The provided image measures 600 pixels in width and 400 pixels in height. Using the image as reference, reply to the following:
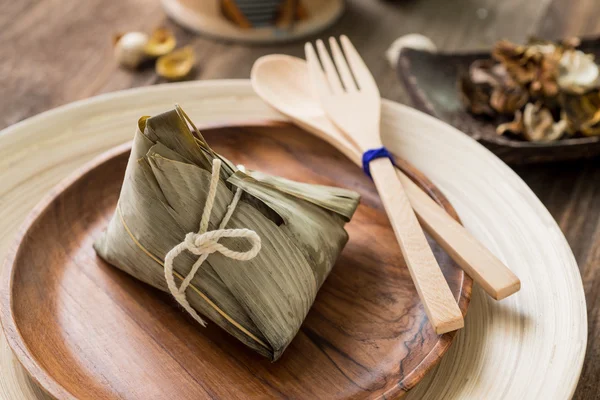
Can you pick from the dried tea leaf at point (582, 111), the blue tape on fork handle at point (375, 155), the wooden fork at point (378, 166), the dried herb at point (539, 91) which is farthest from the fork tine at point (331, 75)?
the dried tea leaf at point (582, 111)

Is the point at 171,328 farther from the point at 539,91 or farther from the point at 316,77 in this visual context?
the point at 539,91

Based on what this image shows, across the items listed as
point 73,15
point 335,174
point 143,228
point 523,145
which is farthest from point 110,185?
point 73,15

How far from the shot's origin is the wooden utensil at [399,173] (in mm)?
672

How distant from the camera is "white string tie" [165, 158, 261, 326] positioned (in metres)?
0.61

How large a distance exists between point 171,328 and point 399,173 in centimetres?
33

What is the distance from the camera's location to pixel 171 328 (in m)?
0.67

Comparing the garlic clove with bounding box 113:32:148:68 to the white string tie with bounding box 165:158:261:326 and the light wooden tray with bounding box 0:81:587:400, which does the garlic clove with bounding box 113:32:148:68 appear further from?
the white string tie with bounding box 165:158:261:326

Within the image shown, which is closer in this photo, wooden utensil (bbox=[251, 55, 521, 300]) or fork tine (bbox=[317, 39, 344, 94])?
wooden utensil (bbox=[251, 55, 521, 300])

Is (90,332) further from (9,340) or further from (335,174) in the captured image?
(335,174)

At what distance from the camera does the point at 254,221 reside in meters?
0.65

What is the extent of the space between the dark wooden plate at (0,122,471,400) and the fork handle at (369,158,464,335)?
0.02 meters

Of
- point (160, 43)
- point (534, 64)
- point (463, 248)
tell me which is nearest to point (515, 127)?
point (534, 64)

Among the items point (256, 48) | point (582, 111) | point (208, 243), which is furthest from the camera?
point (256, 48)

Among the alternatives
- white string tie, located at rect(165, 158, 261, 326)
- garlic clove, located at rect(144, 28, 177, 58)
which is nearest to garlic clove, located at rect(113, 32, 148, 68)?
garlic clove, located at rect(144, 28, 177, 58)
